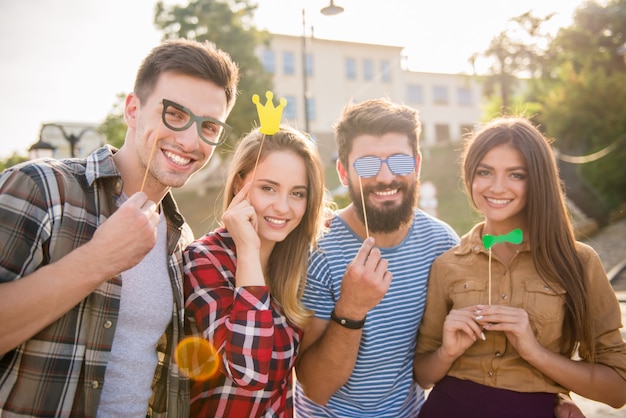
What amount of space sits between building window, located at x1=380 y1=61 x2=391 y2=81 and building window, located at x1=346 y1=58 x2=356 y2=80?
2479 millimetres

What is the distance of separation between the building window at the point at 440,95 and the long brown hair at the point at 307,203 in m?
42.4

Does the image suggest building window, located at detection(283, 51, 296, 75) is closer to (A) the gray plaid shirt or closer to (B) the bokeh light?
(A) the gray plaid shirt

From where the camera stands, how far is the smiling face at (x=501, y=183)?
267 centimetres

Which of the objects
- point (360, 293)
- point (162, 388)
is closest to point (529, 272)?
point (360, 293)

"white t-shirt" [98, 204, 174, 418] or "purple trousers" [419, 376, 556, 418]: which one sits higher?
"white t-shirt" [98, 204, 174, 418]

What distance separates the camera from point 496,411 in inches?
96.3

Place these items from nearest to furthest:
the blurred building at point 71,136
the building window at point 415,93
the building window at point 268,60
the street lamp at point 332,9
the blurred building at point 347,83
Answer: the blurred building at point 71,136, the street lamp at point 332,9, the building window at point 268,60, the blurred building at point 347,83, the building window at point 415,93

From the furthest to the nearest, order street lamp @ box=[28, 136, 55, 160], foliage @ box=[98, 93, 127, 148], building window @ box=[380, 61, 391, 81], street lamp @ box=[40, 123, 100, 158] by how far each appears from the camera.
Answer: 1. building window @ box=[380, 61, 391, 81]
2. foliage @ box=[98, 93, 127, 148]
3. street lamp @ box=[40, 123, 100, 158]
4. street lamp @ box=[28, 136, 55, 160]

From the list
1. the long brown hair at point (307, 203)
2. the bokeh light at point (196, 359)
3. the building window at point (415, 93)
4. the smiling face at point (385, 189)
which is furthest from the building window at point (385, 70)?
the bokeh light at point (196, 359)

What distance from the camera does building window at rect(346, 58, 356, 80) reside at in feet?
126

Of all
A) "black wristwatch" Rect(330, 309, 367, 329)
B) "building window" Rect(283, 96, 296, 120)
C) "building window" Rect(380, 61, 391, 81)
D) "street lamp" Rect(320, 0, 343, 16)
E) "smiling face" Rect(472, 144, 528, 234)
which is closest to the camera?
"black wristwatch" Rect(330, 309, 367, 329)

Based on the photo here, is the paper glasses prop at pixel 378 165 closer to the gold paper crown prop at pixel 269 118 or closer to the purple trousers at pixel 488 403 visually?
the gold paper crown prop at pixel 269 118

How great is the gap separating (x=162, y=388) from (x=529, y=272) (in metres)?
2.06

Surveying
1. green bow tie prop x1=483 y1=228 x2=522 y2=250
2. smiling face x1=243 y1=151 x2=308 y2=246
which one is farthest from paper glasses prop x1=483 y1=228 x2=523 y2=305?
smiling face x1=243 y1=151 x2=308 y2=246
